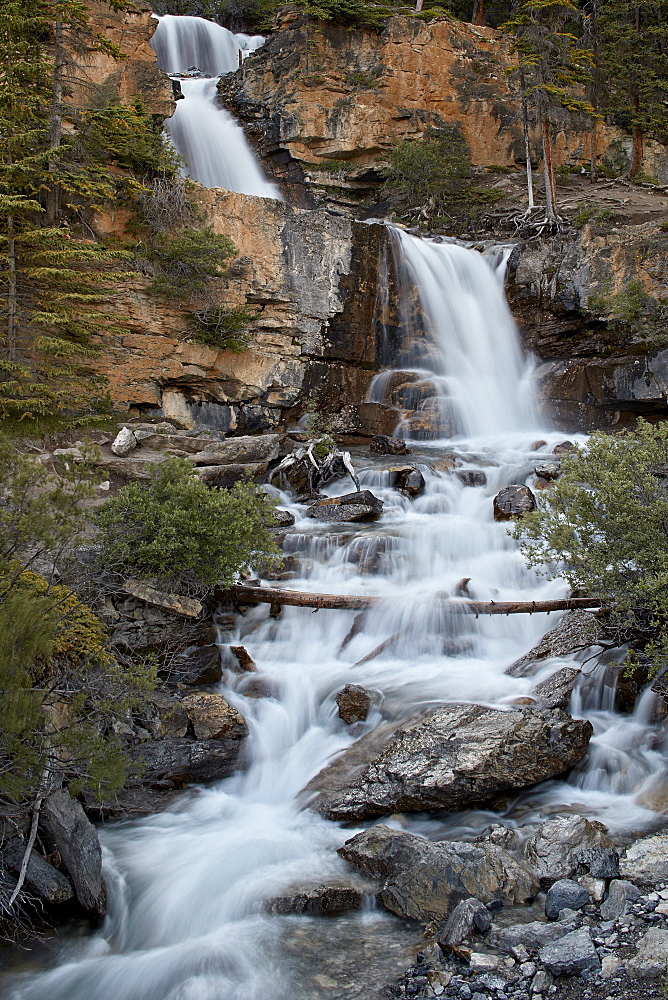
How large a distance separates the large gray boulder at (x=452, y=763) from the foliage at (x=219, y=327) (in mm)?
12881

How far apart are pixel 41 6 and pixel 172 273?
583 cm

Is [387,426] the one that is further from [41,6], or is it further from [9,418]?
[41,6]

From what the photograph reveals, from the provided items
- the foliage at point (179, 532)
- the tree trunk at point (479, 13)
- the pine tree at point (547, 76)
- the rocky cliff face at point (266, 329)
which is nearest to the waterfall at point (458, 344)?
the rocky cliff face at point (266, 329)

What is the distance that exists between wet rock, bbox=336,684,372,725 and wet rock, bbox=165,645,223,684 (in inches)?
63.5

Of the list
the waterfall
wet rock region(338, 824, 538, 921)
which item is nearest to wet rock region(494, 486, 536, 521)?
the waterfall

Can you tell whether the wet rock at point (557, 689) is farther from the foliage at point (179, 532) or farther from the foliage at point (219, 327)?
the foliage at point (219, 327)

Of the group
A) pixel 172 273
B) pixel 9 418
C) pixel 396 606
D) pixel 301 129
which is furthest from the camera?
pixel 301 129

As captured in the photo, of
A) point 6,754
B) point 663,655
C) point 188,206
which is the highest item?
point 188,206

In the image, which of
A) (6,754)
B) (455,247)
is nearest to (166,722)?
(6,754)

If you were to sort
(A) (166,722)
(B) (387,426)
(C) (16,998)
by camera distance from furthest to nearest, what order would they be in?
(B) (387,426) → (A) (166,722) → (C) (16,998)

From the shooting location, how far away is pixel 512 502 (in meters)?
13.5

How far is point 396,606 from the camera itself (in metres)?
10.2

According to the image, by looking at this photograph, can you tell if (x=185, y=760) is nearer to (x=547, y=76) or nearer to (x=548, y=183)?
(x=548, y=183)

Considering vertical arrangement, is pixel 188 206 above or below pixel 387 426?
above
